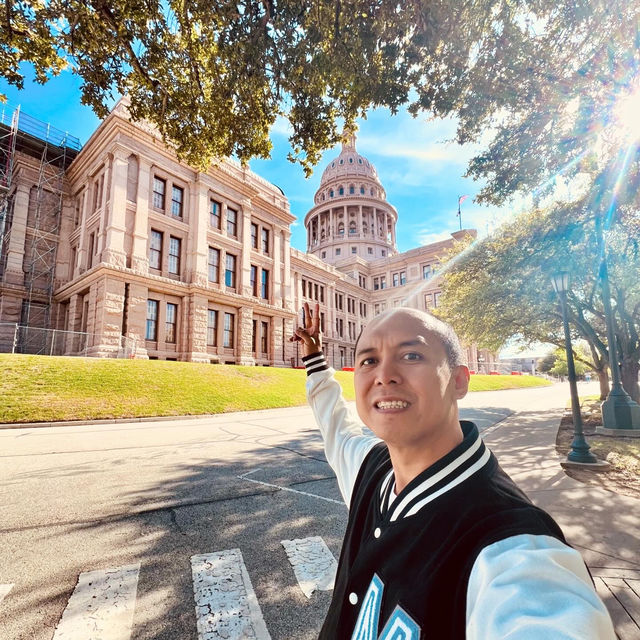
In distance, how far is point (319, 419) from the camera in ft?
8.14

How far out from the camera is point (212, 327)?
2870 cm

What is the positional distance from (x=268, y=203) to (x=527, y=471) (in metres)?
32.8

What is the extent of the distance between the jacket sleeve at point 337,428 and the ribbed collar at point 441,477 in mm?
646

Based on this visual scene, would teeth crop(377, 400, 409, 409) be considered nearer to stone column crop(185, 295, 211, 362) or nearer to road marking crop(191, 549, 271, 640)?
road marking crop(191, 549, 271, 640)

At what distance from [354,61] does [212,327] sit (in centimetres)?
2451

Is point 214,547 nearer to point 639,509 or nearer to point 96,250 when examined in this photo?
point 639,509

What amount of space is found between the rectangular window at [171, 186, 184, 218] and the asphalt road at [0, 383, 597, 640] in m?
23.2

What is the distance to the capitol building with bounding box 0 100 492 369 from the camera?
2381 cm

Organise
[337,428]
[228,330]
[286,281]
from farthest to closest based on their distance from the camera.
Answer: [286,281], [228,330], [337,428]

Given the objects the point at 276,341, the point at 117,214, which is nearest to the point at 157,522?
the point at 117,214

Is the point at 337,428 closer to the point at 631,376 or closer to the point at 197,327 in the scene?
the point at 631,376

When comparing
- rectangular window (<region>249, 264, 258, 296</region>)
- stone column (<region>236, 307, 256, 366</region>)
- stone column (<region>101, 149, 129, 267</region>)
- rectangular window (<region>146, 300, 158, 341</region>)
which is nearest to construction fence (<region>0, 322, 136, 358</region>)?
rectangular window (<region>146, 300, 158, 341</region>)

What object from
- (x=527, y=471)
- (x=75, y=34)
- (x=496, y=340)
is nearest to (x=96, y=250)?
(x=75, y=34)

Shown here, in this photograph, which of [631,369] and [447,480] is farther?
[631,369]
